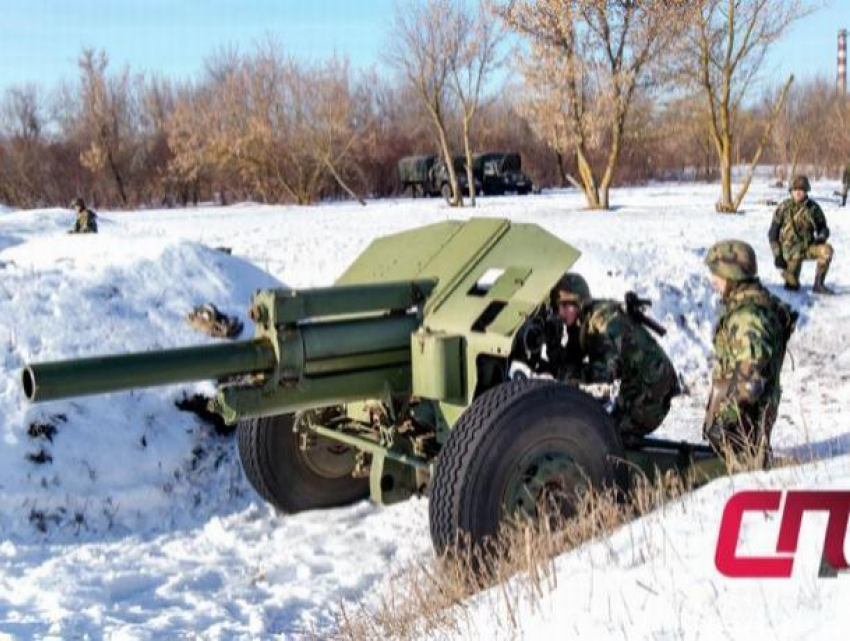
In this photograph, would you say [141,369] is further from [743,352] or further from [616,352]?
[743,352]

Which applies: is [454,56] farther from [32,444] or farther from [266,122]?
[32,444]

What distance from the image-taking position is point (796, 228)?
10.8m

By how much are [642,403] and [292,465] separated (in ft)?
6.51

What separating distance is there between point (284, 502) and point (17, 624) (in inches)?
64.4

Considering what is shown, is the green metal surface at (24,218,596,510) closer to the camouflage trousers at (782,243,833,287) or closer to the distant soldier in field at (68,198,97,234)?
the camouflage trousers at (782,243,833,287)

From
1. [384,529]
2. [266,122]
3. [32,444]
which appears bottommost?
[384,529]

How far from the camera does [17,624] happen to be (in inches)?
153

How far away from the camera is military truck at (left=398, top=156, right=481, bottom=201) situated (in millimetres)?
33250

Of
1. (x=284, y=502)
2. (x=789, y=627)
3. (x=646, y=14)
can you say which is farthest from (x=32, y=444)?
(x=646, y=14)

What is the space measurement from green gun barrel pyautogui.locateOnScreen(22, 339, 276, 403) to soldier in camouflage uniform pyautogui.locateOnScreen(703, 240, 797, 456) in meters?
2.15

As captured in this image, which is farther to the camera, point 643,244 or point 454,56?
point 454,56

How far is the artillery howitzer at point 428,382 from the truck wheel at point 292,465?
13 millimetres

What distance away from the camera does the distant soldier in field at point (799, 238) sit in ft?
35.1

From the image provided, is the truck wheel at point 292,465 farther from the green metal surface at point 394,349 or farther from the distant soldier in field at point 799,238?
the distant soldier in field at point 799,238
